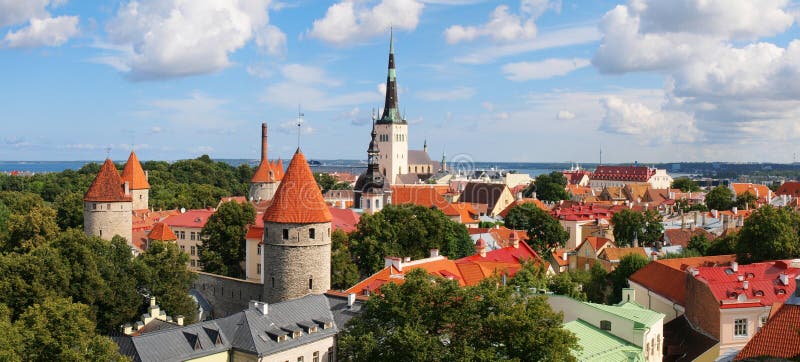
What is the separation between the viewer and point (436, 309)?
2106 centimetres

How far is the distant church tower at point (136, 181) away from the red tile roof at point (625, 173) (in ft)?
355

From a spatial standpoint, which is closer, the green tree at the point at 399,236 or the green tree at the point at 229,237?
the green tree at the point at 399,236

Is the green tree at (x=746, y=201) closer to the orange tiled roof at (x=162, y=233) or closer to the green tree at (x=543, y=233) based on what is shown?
the green tree at (x=543, y=233)

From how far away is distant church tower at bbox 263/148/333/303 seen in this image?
31.2 meters

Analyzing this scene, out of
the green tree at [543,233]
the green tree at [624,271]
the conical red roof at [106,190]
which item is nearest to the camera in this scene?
the green tree at [624,271]

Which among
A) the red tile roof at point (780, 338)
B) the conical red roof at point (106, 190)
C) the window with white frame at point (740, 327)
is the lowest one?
the window with white frame at point (740, 327)

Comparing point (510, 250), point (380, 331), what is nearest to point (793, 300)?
point (380, 331)

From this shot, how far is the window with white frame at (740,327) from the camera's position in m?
28.9

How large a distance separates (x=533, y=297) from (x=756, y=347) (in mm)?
5794

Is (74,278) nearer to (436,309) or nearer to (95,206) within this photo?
(95,206)

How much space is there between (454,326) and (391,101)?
86641 millimetres

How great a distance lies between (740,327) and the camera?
29.0m

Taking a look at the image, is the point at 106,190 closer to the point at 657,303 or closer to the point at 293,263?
the point at 293,263

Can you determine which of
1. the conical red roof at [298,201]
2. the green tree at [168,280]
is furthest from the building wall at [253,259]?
the conical red roof at [298,201]
